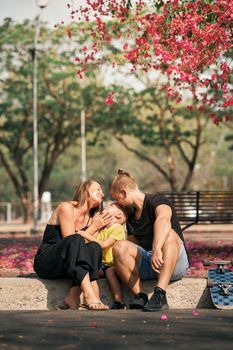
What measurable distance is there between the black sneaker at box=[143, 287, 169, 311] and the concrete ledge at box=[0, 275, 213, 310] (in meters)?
0.65

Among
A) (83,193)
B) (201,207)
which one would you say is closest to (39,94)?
(201,207)

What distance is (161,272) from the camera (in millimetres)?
8750

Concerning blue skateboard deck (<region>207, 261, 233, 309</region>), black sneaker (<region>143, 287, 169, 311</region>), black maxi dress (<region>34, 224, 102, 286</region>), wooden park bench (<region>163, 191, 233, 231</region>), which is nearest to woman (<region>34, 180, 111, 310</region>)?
black maxi dress (<region>34, 224, 102, 286</region>)

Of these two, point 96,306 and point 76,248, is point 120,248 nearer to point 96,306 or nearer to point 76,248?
point 76,248

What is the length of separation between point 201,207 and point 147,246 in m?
10.5

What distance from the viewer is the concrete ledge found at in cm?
930

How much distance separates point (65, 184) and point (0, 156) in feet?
114

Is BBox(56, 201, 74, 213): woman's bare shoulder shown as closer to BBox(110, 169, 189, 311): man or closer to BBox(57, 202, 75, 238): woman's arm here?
BBox(57, 202, 75, 238): woman's arm

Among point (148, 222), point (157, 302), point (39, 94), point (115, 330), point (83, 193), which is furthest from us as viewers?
point (39, 94)

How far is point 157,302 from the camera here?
8617mm

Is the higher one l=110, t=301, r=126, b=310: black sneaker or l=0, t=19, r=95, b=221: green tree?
l=0, t=19, r=95, b=221: green tree

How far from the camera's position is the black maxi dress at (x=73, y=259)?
28.9 ft

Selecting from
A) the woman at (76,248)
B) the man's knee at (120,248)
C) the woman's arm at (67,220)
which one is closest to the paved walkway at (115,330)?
the woman at (76,248)

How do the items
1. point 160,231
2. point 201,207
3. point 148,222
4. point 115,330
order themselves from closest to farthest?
point 115,330, point 160,231, point 148,222, point 201,207
